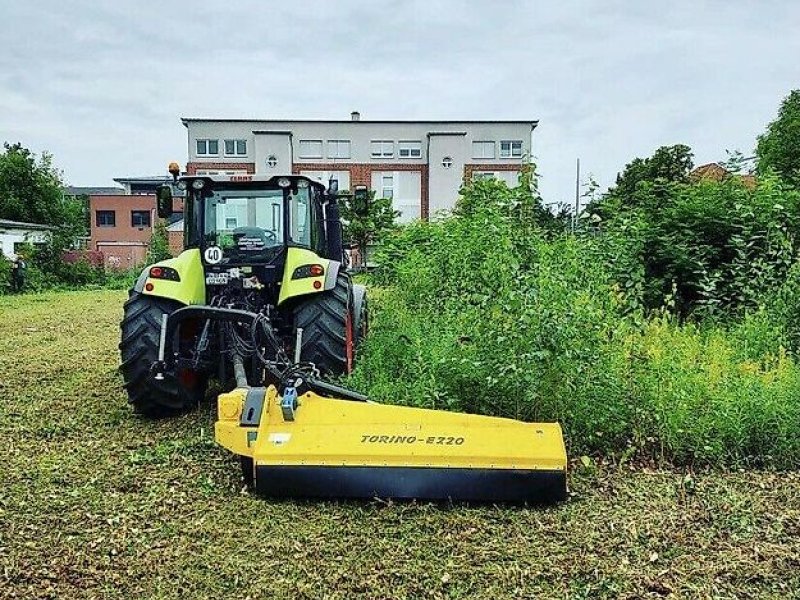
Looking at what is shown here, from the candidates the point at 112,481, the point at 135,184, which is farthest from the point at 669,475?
the point at 135,184

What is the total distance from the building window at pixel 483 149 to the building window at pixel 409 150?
331 cm

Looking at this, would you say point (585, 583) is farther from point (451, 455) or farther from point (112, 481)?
point (112, 481)

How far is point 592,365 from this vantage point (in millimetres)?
5777

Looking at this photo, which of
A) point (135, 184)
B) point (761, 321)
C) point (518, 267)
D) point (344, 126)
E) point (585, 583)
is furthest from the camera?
point (135, 184)

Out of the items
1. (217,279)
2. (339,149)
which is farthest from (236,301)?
(339,149)

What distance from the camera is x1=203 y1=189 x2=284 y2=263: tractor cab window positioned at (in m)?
7.08

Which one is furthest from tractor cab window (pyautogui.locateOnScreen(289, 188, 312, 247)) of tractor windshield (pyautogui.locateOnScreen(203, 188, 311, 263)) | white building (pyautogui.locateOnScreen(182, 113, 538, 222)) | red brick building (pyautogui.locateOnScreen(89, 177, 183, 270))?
red brick building (pyautogui.locateOnScreen(89, 177, 183, 270))

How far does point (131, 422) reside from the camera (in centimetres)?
659

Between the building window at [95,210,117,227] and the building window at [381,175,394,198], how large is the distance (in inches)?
724

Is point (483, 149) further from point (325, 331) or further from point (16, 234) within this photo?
point (325, 331)

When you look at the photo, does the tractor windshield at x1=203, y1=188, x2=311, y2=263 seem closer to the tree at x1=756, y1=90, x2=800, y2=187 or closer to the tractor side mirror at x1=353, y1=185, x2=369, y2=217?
the tractor side mirror at x1=353, y1=185, x2=369, y2=217

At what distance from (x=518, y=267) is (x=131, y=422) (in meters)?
3.03

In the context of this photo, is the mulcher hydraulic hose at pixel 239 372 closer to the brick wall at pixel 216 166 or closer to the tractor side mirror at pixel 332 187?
the tractor side mirror at pixel 332 187

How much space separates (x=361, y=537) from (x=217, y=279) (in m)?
3.28
